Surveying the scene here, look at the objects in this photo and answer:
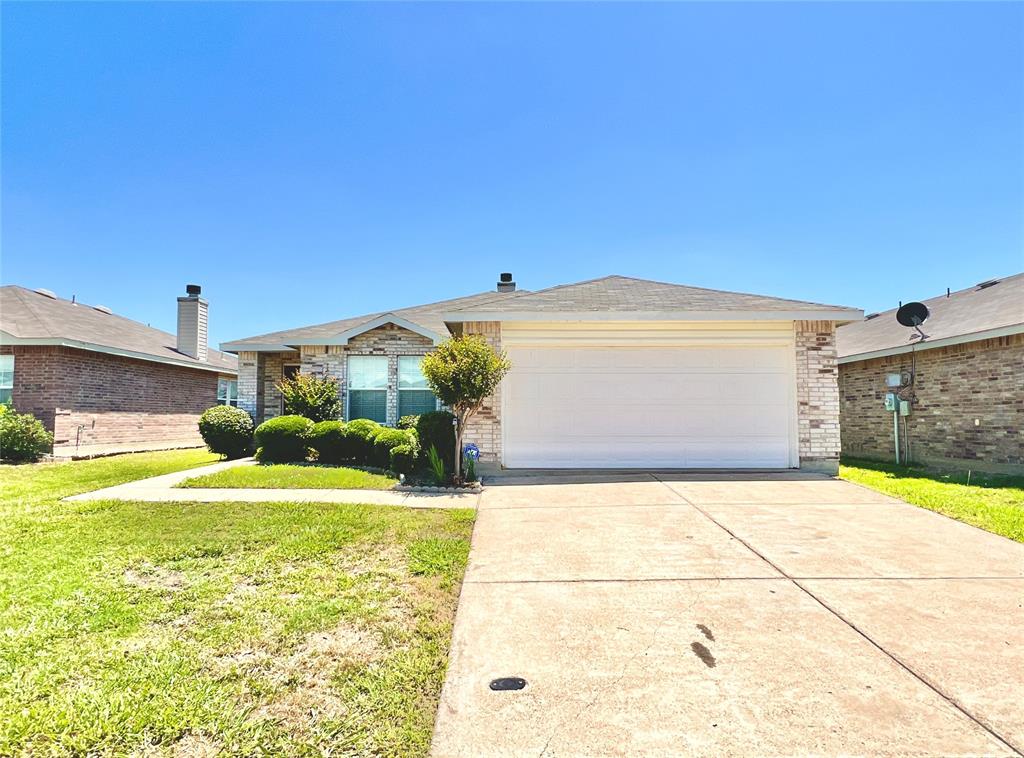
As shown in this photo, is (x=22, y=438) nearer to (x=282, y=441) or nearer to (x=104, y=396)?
(x=104, y=396)

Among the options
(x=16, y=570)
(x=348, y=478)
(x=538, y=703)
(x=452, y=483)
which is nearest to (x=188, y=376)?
(x=348, y=478)

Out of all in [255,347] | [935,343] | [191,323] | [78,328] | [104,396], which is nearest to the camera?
[935,343]

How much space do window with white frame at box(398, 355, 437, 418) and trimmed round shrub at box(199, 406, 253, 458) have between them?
13.0 ft

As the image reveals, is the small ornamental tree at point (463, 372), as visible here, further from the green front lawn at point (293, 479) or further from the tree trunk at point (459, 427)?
the green front lawn at point (293, 479)

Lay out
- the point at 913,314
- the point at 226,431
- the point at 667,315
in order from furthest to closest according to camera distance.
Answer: the point at 226,431 → the point at 913,314 → the point at 667,315

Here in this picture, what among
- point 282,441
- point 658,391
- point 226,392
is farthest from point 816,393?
point 226,392

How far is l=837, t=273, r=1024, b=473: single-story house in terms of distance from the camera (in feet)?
30.3

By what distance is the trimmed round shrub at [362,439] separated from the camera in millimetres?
10200

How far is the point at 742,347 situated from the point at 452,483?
6.31 m

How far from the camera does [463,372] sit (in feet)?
26.3

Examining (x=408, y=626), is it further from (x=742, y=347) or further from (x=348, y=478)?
(x=742, y=347)

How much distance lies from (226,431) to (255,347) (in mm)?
2401

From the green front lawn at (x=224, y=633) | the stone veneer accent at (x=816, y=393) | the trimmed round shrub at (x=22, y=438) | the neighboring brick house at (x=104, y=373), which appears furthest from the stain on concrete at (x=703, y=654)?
the trimmed round shrub at (x=22, y=438)

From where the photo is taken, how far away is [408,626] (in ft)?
10.4
